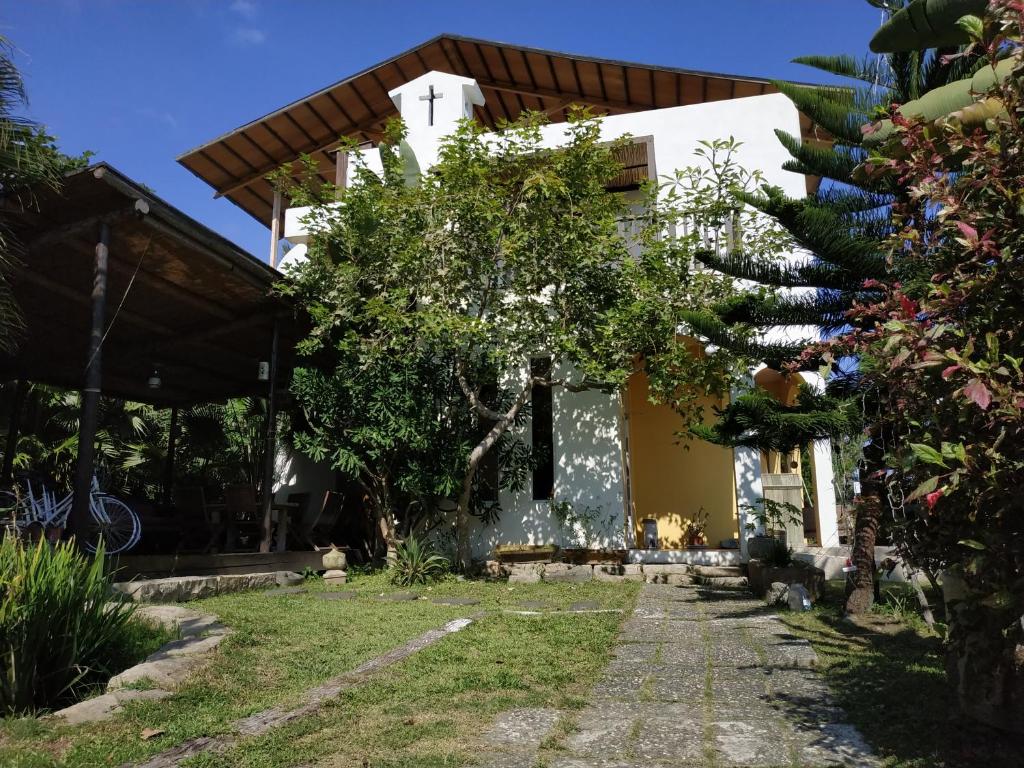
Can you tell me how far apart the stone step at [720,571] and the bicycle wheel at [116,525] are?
6.55 meters

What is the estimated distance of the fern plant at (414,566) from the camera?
871 cm

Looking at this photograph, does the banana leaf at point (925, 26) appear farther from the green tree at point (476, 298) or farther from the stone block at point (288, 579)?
the stone block at point (288, 579)

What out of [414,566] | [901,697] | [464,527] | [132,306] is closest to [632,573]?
[464,527]

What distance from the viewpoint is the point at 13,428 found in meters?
10.5

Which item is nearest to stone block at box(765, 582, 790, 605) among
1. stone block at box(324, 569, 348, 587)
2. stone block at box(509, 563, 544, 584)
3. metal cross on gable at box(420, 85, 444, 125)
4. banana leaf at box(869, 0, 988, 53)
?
stone block at box(509, 563, 544, 584)

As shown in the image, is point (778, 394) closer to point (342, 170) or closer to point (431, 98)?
point (431, 98)

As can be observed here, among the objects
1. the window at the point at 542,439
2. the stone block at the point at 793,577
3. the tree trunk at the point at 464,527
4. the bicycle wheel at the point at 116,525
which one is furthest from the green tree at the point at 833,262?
the bicycle wheel at the point at 116,525

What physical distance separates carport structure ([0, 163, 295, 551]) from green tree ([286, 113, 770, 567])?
103 cm

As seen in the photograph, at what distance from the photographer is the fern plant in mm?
8711

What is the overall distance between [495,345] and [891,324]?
688 cm

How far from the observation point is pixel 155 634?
4852 millimetres

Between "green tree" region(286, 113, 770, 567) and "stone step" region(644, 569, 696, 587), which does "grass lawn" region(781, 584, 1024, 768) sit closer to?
"stone step" region(644, 569, 696, 587)

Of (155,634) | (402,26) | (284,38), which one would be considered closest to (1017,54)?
(155,634)

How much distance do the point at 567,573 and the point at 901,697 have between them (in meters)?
5.78
